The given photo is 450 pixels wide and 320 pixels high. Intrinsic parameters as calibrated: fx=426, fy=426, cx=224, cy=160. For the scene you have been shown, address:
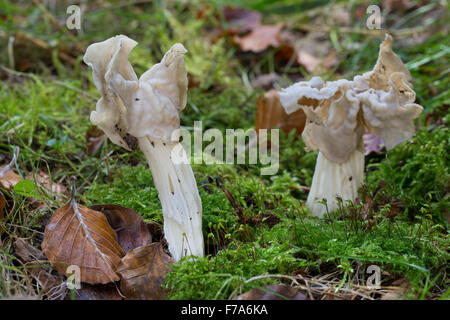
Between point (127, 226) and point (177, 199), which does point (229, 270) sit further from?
point (127, 226)

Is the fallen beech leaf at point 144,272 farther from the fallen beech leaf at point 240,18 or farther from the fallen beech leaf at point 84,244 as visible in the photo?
the fallen beech leaf at point 240,18

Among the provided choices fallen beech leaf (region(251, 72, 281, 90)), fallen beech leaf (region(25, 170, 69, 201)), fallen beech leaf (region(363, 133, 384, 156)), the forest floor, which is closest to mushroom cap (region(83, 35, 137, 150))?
the forest floor

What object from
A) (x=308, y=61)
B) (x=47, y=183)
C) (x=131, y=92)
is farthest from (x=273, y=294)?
(x=308, y=61)

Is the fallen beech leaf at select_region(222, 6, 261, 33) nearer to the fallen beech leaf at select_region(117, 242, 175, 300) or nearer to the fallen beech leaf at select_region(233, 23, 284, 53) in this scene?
the fallen beech leaf at select_region(233, 23, 284, 53)

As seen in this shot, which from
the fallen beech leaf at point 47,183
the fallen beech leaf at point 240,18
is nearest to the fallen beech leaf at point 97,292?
the fallen beech leaf at point 47,183
